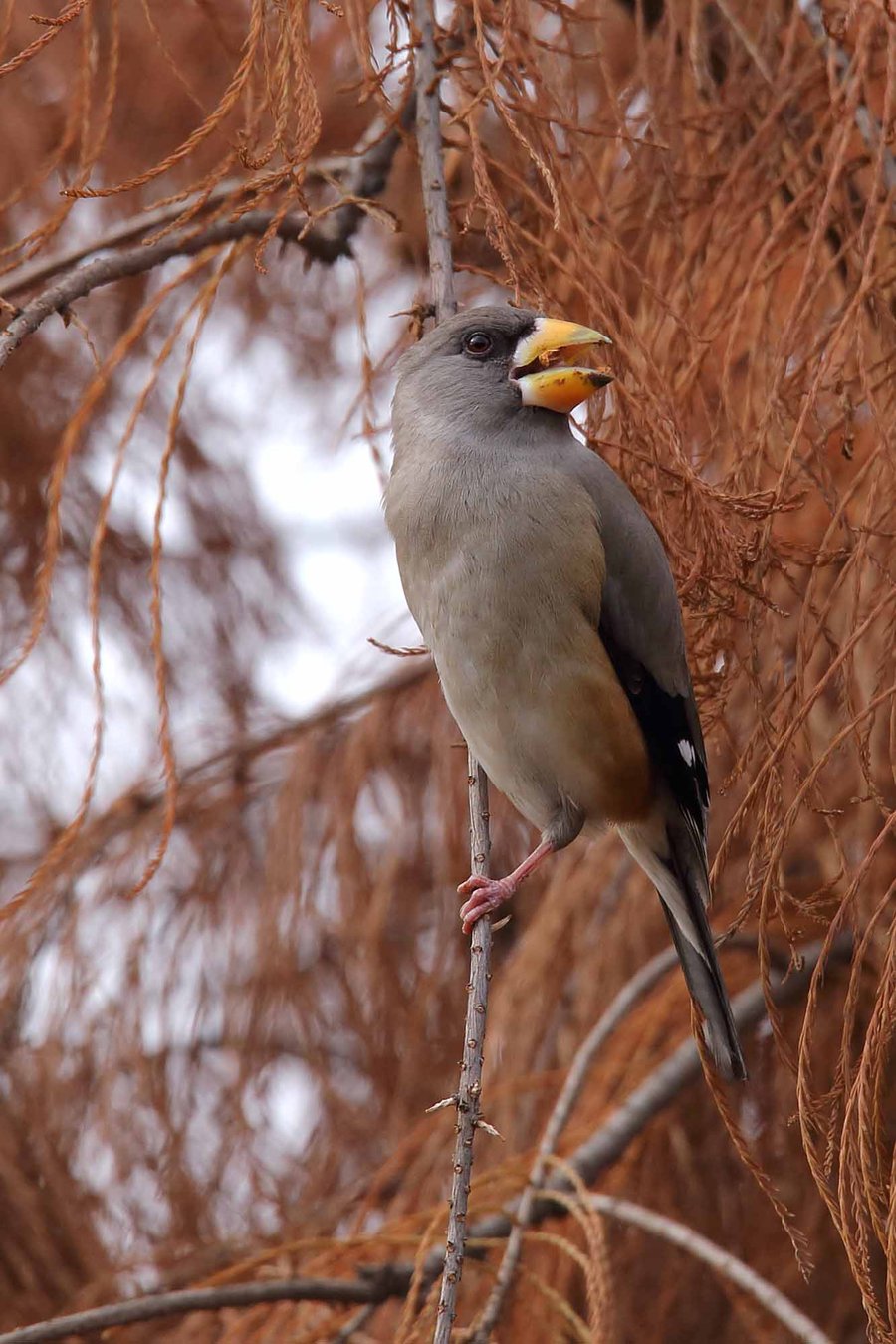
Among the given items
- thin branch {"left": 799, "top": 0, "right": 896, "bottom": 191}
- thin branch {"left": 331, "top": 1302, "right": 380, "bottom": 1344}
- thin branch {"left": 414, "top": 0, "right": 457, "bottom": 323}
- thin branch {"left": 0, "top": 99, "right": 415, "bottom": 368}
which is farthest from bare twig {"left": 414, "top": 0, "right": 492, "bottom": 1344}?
thin branch {"left": 799, "top": 0, "right": 896, "bottom": 191}

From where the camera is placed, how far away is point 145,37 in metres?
4.16

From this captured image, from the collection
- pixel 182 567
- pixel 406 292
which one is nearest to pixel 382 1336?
pixel 182 567

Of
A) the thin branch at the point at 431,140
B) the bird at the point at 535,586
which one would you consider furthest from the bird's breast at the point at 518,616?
the thin branch at the point at 431,140

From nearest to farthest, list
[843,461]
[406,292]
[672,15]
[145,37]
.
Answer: [672,15], [843,461], [145,37], [406,292]

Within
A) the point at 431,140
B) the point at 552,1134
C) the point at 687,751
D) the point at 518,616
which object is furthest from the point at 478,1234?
the point at 431,140

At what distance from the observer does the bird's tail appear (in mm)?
2707

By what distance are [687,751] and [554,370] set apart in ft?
2.28

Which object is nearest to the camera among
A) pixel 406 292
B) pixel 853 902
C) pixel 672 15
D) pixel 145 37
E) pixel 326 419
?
pixel 853 902

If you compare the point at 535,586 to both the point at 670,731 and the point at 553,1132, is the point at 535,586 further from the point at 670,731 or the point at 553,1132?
the point at 553,1132

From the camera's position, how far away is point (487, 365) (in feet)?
8.91

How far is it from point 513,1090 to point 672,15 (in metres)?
1.95

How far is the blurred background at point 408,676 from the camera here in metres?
2.15

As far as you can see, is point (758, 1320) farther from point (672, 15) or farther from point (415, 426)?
point (672, 15)

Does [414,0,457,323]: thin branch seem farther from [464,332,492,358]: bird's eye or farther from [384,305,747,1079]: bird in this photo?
[464,332,492,358]: bird's eye
